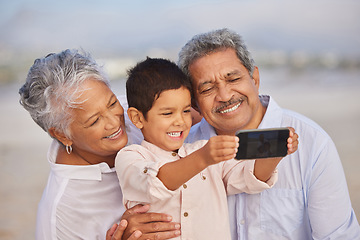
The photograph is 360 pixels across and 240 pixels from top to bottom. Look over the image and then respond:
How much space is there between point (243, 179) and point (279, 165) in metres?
0.33

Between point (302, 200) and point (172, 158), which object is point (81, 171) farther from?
point (302, 200)

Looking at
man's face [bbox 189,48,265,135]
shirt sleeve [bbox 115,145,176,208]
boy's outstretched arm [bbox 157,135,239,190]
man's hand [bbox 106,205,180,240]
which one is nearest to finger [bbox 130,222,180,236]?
man's hand [bbox 106,205,180,240]

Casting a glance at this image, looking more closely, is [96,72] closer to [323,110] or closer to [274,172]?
[274,172]

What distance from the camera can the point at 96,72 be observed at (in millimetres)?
2459

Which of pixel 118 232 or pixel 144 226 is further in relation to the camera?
pixel 118 232

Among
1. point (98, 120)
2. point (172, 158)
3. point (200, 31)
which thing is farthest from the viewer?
point (200, 31)

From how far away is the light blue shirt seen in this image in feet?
7.86

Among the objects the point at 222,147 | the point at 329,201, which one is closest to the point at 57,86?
the point at 222,147

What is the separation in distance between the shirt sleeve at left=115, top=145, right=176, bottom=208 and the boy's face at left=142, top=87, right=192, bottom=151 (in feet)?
0.33

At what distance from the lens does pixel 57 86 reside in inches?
93.9

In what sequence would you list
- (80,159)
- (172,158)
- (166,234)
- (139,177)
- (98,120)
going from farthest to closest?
(80,159) < (98,120) < (172,158) < (166,234) < (139,177)

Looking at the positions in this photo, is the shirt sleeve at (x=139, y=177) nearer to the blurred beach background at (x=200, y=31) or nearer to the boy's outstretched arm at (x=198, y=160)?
the boy's outstretched arm at (x=198, y=160)

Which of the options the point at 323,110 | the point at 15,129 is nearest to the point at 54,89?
the point at 15,129

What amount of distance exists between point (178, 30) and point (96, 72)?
913cm
